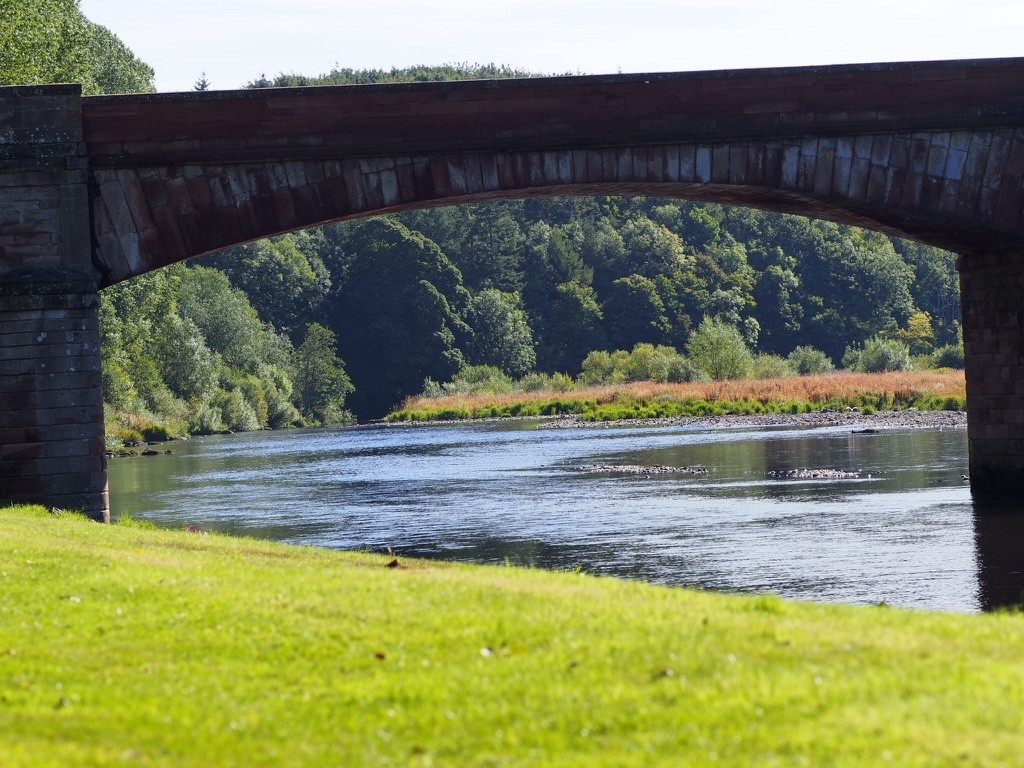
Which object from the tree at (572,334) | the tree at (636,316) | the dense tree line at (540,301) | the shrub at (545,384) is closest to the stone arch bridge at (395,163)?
the dense tree line at (540,301)

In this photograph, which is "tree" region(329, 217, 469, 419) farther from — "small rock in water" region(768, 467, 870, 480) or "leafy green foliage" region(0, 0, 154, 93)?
"small rock in water" region(768, 467, 870, 480)

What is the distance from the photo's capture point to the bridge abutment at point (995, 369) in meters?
23.8

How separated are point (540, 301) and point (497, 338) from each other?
9.12 metres

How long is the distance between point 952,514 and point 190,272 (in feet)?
227

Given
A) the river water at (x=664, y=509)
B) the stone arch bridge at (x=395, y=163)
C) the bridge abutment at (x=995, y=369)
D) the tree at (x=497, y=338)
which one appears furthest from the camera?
the tree at (x=497, y=338)

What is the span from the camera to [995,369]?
24.3 metres

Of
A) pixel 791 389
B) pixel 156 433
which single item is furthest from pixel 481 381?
pixel 791 389

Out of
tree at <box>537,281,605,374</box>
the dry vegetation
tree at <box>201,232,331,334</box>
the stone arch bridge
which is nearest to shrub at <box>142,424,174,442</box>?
the dry vegetation

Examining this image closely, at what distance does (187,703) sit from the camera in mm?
6824

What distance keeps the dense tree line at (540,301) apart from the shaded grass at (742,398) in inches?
215

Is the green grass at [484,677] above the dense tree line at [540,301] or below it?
below

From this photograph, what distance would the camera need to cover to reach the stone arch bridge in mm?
19266

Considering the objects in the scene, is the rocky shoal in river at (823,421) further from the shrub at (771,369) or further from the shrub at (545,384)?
the shrub at (545,384)

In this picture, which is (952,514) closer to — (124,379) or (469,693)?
(469,693)
